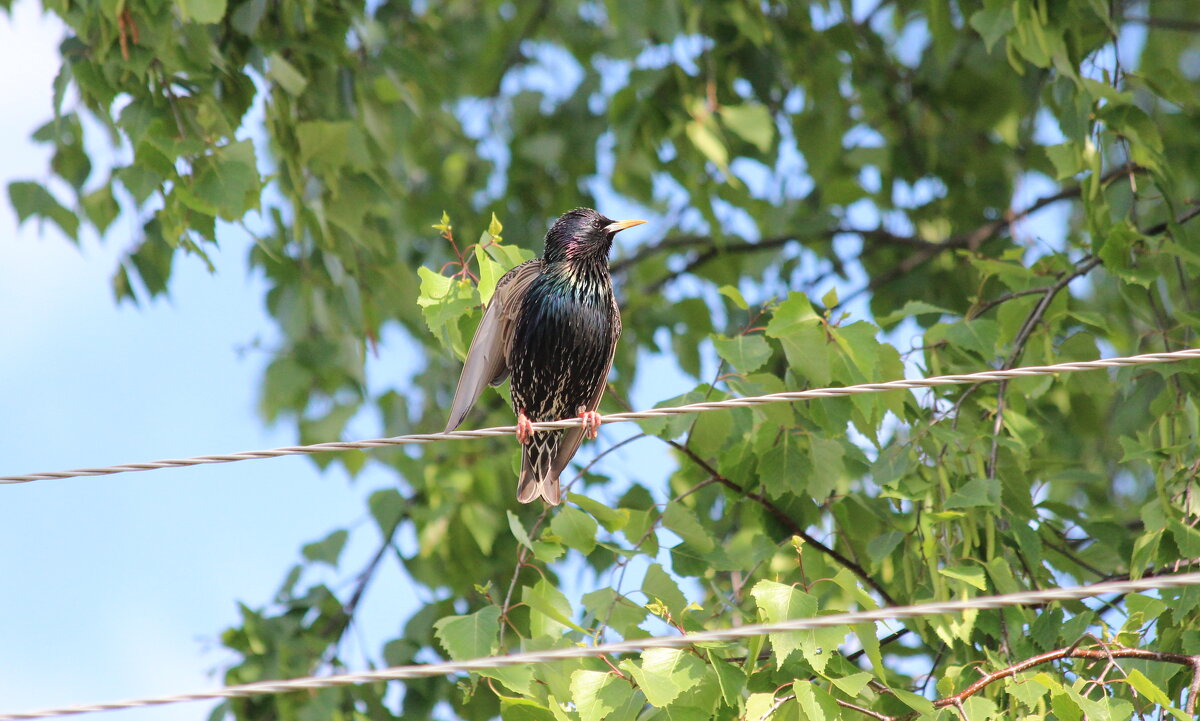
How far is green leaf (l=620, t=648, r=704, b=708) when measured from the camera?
270cm

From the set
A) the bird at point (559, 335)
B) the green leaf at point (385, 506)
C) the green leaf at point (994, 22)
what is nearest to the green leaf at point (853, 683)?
the bird at point (559, 335)

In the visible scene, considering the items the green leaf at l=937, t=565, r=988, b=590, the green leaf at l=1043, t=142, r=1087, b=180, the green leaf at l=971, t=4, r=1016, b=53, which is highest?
the green leaf at l=971, t=4, r=1016, b=53

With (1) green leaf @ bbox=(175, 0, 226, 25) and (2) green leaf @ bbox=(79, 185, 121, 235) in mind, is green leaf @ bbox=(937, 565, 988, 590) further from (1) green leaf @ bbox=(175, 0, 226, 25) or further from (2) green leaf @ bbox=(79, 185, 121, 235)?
(2) green leaf @ bbox=(79, 185, 121, 235)

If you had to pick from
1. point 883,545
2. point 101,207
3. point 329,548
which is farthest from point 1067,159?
point 101,207

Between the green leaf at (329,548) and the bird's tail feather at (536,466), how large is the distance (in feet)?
3.35

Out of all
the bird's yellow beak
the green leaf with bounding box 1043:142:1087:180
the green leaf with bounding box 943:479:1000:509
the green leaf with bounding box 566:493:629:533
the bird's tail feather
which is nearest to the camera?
the green leaf with bounding box 943:479:1000:509

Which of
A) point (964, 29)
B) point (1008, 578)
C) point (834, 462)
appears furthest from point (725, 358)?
point (964, 29)

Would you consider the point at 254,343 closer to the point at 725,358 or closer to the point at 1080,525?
the point at 725,358

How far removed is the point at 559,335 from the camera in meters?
4.00

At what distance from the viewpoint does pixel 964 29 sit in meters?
5.79

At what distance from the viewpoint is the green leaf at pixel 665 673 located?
Answer: 8.86 feet

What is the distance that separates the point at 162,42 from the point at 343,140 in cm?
62

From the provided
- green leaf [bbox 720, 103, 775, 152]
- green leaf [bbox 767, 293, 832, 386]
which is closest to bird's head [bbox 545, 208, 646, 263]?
green leaf [bbox 720, 103, 775, 152]

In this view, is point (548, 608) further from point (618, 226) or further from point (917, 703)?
point (618, 226)
